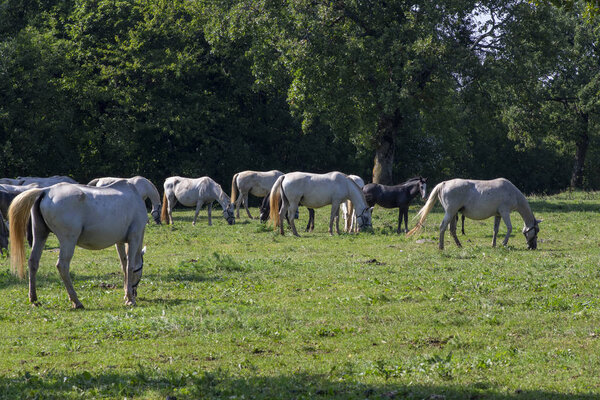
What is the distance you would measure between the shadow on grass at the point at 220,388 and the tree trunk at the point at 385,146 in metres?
28.9

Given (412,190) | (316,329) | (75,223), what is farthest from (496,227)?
(75,223)

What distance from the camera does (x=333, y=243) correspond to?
2205 centimetres

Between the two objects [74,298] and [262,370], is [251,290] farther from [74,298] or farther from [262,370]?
[262,370]

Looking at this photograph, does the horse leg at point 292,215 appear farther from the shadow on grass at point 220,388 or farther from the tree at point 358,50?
the shadow on grass at point 220,388

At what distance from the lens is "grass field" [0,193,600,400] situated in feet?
24.8

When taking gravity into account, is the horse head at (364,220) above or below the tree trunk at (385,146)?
below

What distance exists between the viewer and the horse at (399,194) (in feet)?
87.6

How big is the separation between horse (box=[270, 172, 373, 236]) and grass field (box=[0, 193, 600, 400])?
270 inches

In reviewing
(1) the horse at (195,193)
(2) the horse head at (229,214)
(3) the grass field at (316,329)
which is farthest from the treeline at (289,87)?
(3) the grass field at (316,329)

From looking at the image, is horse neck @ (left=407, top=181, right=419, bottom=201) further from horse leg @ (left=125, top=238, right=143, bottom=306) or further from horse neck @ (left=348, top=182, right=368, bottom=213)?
horse leg @ (left=125, top=238, right=143, bottom=306)

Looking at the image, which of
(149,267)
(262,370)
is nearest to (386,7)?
(149,267)

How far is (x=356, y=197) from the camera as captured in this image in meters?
25.4

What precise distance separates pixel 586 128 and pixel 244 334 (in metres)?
43.9

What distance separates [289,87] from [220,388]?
3513 cm
